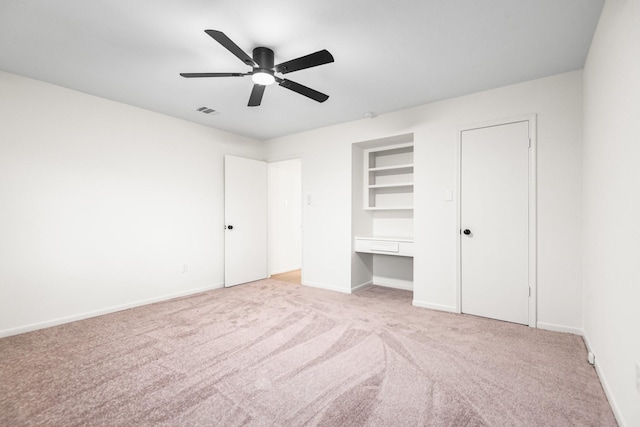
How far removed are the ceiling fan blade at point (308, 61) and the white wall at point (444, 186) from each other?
1958mm

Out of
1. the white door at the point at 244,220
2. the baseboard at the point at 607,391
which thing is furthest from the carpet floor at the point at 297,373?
the white door at the point at 244,220

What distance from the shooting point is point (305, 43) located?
88.2 inches

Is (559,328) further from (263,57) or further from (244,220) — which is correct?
(244,220)

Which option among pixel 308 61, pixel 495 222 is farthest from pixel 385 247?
pixel 308 61

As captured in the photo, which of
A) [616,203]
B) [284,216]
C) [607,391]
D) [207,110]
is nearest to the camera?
[616,203]

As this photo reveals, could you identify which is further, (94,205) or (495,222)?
(94,205)

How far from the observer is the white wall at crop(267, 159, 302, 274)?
5.33m

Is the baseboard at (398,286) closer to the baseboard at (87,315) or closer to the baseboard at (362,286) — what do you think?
the baseboard at (362,286)

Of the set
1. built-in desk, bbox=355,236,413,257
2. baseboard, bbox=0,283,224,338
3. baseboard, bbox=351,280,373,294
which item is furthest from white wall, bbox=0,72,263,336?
built-in desk, bbox=355,236,413,257

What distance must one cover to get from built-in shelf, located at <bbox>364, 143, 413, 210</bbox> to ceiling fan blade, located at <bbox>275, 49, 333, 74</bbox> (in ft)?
7.68

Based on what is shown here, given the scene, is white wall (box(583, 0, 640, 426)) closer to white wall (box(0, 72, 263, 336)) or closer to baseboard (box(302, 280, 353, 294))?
baseboard (box(302, 280, 353, 294))

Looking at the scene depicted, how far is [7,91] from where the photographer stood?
269cm

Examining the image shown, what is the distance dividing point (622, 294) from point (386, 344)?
156 cm

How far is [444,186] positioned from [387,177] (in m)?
1.22
